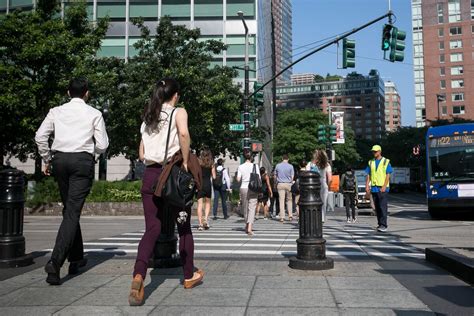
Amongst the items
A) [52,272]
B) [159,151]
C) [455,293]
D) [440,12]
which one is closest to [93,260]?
[52,272]

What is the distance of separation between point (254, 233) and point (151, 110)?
6.45 m

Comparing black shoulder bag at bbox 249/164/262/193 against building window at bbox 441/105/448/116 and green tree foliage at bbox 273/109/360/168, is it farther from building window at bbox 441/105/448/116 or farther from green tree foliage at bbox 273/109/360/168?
building window at bbox 441/105/448/116

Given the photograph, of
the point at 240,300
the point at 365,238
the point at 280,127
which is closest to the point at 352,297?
the point at 240,300

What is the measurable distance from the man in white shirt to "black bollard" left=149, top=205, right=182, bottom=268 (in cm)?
98

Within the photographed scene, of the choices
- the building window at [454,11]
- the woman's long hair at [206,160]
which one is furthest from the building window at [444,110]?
the woman's long hair at [206,160]

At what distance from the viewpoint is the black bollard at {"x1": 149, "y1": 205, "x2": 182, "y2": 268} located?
5.45 meters

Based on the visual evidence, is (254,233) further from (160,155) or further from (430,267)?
(160,155)

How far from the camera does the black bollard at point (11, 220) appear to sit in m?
5.58

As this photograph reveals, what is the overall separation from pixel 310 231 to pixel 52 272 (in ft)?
9.76

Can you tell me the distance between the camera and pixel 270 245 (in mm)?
8055

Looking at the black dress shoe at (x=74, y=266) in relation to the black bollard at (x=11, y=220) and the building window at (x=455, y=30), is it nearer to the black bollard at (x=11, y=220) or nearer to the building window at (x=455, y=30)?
the black bollard at (x=11, y=220)

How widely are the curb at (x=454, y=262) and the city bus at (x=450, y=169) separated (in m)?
9.85

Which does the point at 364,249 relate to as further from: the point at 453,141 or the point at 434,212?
the point at 453,141

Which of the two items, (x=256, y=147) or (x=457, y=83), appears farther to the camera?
(x=457, y=83)
